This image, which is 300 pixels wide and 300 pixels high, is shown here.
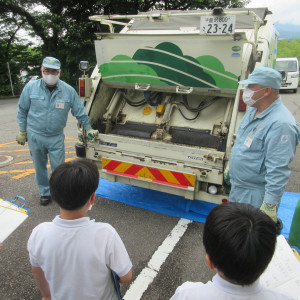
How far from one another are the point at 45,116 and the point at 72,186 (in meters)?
2.40

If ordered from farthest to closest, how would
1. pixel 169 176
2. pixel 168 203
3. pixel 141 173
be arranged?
1. pixel 168 203
2. pixel 141 173
3. pixel 169 176

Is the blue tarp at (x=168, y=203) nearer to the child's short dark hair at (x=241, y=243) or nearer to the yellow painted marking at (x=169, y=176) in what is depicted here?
the yellow painted marking at (x=169, y=176)

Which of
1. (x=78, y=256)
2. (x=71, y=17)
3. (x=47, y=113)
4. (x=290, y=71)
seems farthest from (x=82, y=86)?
(x=290, y=71)

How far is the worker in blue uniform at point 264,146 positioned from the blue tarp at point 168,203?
47.9 inches

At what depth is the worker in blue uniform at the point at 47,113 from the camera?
133 inches

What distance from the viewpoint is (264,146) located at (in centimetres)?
211

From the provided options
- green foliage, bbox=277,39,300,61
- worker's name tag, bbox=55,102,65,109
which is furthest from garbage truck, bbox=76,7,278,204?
green foliage, bbox=277,39,300,61

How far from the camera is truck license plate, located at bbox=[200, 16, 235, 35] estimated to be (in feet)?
8.96

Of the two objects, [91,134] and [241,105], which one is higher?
[241,105]

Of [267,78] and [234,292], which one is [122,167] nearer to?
[267,78]

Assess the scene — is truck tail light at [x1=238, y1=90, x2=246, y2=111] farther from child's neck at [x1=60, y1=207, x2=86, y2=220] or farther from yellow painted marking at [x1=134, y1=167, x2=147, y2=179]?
child's neck at [x1=60, y1=207, x2=86, y2=220]

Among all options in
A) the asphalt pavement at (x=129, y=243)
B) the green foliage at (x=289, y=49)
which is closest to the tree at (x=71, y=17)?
the green foliage at (x=289, y=49)

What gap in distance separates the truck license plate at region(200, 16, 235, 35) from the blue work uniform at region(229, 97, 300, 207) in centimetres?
96

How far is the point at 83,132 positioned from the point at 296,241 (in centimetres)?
265
